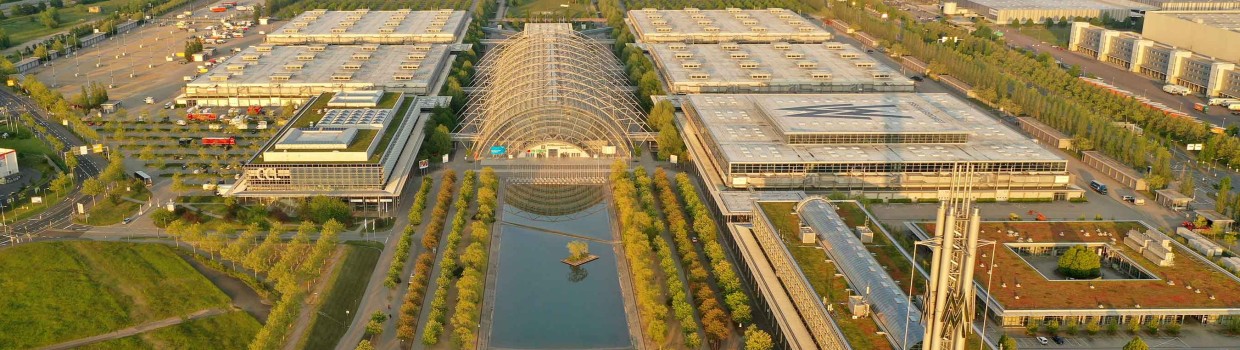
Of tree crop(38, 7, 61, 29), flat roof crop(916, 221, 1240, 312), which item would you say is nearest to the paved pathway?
flat roof crop(916, 221, 1240, 312)

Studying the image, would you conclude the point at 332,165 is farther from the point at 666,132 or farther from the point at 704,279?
the point at 704,279

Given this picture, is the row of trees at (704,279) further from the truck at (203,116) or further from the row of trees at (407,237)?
the truck at (203,116)

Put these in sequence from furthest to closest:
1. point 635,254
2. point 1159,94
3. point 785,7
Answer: point 785,7, point 1159,94, point 635,254

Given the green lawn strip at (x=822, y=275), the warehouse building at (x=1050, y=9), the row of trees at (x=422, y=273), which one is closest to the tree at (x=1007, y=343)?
the green lawn strip at (x=822, y=275)

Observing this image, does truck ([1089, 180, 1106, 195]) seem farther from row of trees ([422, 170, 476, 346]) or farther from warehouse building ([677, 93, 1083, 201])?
row of trees ([422, 170, 476, 346])

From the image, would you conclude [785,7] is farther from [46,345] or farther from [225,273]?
[46,345]

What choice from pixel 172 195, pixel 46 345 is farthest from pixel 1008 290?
pixel 172 195

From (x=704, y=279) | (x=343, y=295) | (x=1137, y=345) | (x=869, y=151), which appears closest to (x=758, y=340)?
(x=704, y=279)
